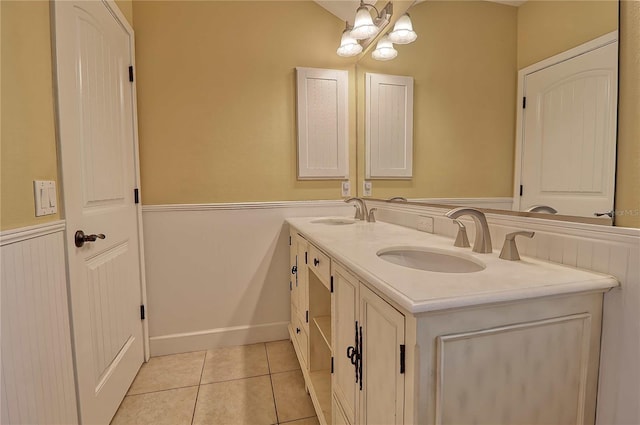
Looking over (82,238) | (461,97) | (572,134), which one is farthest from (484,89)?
(82,238)

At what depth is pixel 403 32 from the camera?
1755 mm

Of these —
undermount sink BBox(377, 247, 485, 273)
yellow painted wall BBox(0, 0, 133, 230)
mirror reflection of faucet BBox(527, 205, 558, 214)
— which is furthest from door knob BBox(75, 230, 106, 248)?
mirror reflection of faucet BBox(527, 205, 558, 214)

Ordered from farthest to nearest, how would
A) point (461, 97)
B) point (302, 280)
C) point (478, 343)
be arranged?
point (302, 280) → point (461, 97) → point (478, 343)

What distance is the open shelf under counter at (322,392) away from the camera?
4.56ft

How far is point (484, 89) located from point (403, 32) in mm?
704

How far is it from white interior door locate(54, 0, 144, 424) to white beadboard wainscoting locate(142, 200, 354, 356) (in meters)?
0.15

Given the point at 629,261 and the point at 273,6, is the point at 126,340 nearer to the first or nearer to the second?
the point at 629,261

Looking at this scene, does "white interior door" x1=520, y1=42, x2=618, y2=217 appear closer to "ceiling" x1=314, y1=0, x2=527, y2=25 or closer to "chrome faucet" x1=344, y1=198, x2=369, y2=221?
"chrome faucet" x1=344, y1=198, x2=369, y2=221

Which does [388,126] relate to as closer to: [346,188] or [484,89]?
[346,188]

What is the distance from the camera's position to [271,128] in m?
2.30

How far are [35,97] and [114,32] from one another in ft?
2.93

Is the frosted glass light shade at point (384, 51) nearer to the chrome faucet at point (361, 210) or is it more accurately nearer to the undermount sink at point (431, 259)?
the chrome faucet at point (361, 210)

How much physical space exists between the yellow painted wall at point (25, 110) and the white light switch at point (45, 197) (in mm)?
16

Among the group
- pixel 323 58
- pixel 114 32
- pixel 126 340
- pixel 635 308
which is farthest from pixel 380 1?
pixel 126 340
